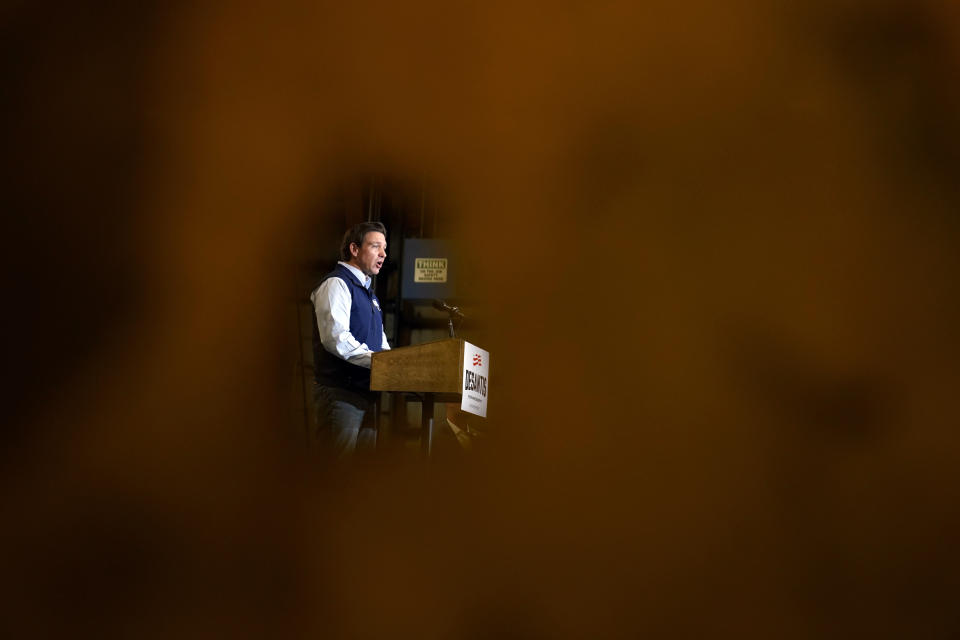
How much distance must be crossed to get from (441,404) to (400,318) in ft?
1.60

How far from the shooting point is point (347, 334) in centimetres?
120

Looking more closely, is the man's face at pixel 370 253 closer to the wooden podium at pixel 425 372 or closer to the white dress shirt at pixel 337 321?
the white dress shirt at pixel 337 321

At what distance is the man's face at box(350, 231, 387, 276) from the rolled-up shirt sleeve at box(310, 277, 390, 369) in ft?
0.13

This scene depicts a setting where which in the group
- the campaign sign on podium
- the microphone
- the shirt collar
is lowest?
the campaign sign on podium

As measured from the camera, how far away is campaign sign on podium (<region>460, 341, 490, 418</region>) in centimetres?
105

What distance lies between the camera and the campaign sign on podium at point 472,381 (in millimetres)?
1055

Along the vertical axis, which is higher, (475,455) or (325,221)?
(325,221)

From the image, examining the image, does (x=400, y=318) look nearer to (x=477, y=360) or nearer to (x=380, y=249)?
(x=380, y=249)

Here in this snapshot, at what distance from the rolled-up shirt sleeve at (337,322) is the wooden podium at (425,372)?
71 millimetres

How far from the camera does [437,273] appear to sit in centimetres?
85

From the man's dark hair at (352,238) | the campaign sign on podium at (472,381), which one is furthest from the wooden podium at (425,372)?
the man's dark hair at (352,238)

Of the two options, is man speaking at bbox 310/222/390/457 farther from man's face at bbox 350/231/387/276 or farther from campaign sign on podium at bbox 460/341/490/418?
campaign sign on podium at bbox 460/341/490/418

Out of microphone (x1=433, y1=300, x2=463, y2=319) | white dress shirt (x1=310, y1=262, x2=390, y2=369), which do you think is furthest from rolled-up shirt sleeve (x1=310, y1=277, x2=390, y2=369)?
microphone (x1=433, y1=300, x2=463, y2=319)

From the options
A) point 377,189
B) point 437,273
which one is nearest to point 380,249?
point 437,273
